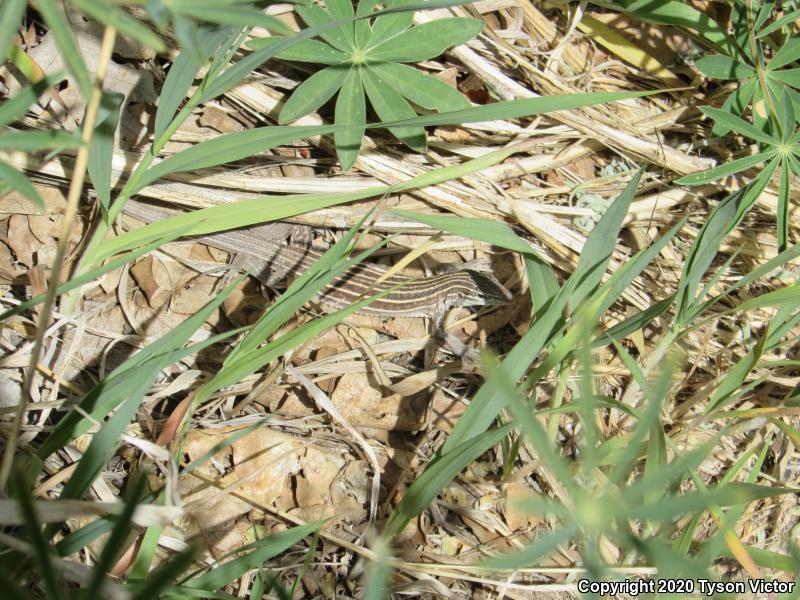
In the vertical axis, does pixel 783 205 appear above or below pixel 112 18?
below

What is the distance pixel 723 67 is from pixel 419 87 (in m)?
1.59

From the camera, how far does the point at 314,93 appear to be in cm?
296

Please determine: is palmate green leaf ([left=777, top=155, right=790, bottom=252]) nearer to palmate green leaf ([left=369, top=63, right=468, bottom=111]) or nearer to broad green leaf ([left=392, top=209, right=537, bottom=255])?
broad green leaf ([left=392, top=209, right=537, bottom=255])

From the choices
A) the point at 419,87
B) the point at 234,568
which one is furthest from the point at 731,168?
the point at 234,568

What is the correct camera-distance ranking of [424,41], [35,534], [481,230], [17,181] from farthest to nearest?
1. [424,41]
2. [481,230]
3. [17,181]
4. [35,534]

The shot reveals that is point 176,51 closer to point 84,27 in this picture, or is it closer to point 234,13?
point 84,27

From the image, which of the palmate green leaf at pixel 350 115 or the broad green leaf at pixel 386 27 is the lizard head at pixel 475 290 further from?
the broad green leaf at pixel 386 27

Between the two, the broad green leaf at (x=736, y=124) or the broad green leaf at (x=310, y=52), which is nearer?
the broad green leaf at (x=310, y=52)

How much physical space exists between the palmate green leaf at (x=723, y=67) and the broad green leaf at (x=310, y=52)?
1804 mm

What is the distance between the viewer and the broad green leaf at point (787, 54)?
3.12 meters

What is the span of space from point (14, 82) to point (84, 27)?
0.40 meters

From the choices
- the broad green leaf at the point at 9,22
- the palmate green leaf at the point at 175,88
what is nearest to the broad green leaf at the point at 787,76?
the palmate green leaf at the point at 175,88

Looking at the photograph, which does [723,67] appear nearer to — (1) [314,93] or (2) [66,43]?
(1) [314,93]

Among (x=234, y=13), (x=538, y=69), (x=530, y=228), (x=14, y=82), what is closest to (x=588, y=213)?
(x=530, y=228)
